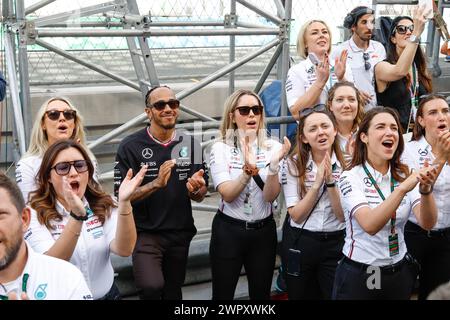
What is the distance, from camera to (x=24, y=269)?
2.91 meters

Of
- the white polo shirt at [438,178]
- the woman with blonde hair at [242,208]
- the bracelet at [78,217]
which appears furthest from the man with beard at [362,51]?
the bracelet at [78,217]

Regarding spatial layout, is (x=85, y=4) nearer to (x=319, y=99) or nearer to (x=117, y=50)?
(x=117, y=50)

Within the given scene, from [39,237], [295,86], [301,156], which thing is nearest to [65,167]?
[39,237]

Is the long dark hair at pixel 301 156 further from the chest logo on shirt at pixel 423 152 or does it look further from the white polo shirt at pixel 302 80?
the white polo shirt at pixel 302 80

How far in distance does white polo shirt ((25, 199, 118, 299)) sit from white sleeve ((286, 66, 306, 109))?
2.08 metres

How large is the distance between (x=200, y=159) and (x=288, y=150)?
0.63m

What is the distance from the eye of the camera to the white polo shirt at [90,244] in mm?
3863

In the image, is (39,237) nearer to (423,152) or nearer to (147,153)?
(147,153)

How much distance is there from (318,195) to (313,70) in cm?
126

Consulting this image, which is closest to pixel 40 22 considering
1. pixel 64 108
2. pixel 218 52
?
pixel 64 108

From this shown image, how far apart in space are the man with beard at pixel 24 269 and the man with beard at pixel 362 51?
11.5 ft

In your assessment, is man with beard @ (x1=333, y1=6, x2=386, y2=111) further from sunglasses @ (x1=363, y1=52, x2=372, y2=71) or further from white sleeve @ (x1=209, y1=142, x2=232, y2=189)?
white sleeve @ (x1=209, y1=142, x2=232, y2=189)

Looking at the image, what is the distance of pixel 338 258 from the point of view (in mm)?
4695
